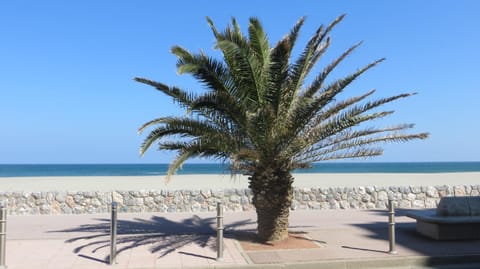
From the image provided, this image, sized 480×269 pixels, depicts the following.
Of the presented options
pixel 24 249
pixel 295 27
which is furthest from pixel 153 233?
pixel 295 27

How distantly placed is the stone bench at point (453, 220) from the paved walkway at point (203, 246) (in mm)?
313

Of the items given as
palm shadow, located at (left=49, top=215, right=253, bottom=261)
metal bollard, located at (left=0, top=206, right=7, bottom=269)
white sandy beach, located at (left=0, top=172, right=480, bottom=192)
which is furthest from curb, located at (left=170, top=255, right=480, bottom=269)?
white sandy beach, located at (left=0, top=172, right=480, bottom=192)

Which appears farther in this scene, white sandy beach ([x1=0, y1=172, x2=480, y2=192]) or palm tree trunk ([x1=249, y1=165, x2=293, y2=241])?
white sandy beach ([x1=0, y1=172, x2=480, y2=192])

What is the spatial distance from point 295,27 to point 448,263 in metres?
5.35

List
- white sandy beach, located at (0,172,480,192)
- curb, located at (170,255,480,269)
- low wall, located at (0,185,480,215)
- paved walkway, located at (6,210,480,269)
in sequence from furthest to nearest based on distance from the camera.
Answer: white sandy beach, located at (0,172,480,192) < low wall, located at (0,185,480,215) < paved walkway, located at (6,210,480,269) < curb, located at (170,255,480,269)

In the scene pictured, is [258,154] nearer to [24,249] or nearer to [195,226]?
[195,226]

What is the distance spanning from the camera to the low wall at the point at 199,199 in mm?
14180

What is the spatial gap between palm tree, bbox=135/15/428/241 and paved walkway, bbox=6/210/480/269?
136cm

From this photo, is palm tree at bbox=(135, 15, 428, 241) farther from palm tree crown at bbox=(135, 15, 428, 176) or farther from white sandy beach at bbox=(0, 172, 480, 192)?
white sandy beach at bbox=(0, 172, 480, 192)

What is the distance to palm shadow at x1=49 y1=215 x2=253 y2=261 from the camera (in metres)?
9.19

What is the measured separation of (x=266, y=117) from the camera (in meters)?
8.59

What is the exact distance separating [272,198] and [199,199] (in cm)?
605

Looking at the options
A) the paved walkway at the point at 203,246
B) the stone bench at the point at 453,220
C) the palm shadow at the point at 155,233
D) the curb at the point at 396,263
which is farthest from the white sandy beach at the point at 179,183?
the curb at the point at 396,263

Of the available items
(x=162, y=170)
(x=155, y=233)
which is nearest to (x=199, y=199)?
(x=155, y=233)
